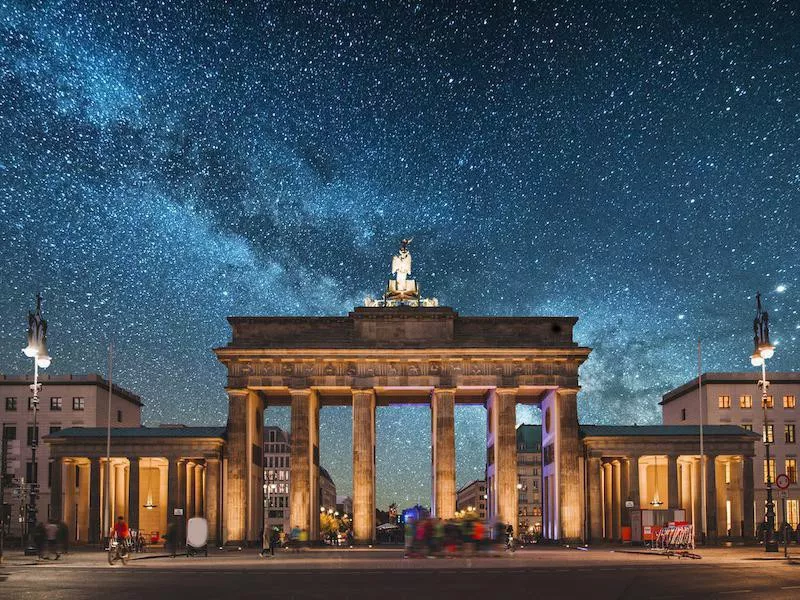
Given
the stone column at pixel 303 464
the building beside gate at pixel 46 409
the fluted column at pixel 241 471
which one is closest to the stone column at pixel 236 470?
the fluted column at pixel 241 471

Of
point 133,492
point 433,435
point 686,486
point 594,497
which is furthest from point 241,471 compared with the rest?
point 686,486

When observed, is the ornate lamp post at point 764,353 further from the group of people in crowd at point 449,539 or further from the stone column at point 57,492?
the stone column at point 57,492

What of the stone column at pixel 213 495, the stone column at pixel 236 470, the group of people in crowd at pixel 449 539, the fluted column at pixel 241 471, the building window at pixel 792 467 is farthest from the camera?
the building window at pixel 792 467

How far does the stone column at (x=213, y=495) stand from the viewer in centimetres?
8341

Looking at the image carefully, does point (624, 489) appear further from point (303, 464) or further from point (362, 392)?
point (303, 464)

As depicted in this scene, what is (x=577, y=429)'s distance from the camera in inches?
3312

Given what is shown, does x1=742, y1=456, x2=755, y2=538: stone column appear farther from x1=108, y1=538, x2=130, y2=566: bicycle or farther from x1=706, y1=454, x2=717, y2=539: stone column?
x1=108, y1=538, x2=130, y2=566: bicycle

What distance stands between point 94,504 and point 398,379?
27307 mm

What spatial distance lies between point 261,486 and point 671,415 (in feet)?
192

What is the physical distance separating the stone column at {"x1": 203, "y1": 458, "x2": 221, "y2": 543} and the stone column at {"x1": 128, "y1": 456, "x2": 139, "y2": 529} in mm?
5821

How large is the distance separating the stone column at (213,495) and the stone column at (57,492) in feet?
38.7

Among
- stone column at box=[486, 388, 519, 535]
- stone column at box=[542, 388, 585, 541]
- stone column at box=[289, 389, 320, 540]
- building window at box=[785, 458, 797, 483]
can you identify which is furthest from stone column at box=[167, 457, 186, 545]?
building window at box=[785, 458, 797, 483]

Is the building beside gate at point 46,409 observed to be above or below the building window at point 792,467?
above

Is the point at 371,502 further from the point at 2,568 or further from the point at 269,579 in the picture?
the point at 269,579
